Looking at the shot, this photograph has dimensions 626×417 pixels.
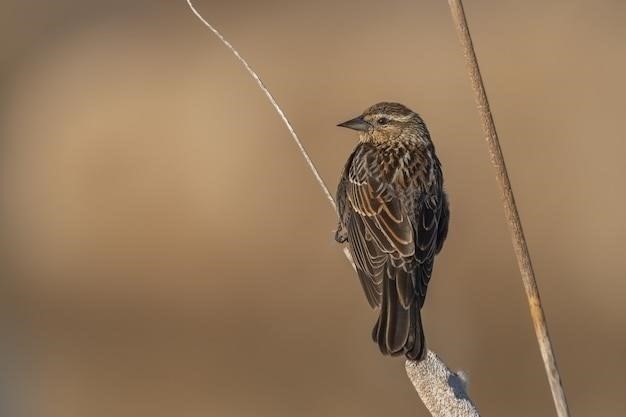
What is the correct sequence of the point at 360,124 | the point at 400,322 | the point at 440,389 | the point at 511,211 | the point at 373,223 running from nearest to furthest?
the point at 511,211, the point at 440,389, the point at 400,322, the point at 373,223, the point at 360,124

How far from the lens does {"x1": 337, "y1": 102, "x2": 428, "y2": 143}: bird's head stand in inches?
195

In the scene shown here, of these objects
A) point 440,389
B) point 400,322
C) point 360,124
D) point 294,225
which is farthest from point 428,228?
point 294,225

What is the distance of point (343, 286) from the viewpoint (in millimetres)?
9742

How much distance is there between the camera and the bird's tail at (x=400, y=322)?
11.7 feet

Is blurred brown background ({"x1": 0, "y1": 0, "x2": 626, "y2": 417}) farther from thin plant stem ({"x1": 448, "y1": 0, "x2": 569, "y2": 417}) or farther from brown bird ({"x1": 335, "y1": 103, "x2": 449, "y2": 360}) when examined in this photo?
thin plant stem ({"x1": 448, "y1": 0, "x2": 569, "y2": 417})

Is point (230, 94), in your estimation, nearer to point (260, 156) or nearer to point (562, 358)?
point (260, 156)

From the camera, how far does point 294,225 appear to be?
967 cm

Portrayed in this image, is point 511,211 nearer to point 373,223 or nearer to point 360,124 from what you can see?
point 373,223

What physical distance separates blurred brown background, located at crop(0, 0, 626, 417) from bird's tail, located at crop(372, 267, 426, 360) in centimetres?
457

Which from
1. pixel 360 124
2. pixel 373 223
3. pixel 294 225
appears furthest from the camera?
pixel 294 225

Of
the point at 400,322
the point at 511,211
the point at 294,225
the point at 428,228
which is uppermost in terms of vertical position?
the point at 511,211

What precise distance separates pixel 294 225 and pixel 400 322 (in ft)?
19.2

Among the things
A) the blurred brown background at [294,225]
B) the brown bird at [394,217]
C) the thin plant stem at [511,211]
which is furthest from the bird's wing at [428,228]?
the blurred brown background at [294,225]

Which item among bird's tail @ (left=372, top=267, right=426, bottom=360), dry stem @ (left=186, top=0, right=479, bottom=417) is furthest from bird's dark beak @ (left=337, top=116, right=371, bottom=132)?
dry stem @ (left=186, top=0, right=479, bottom=417)
